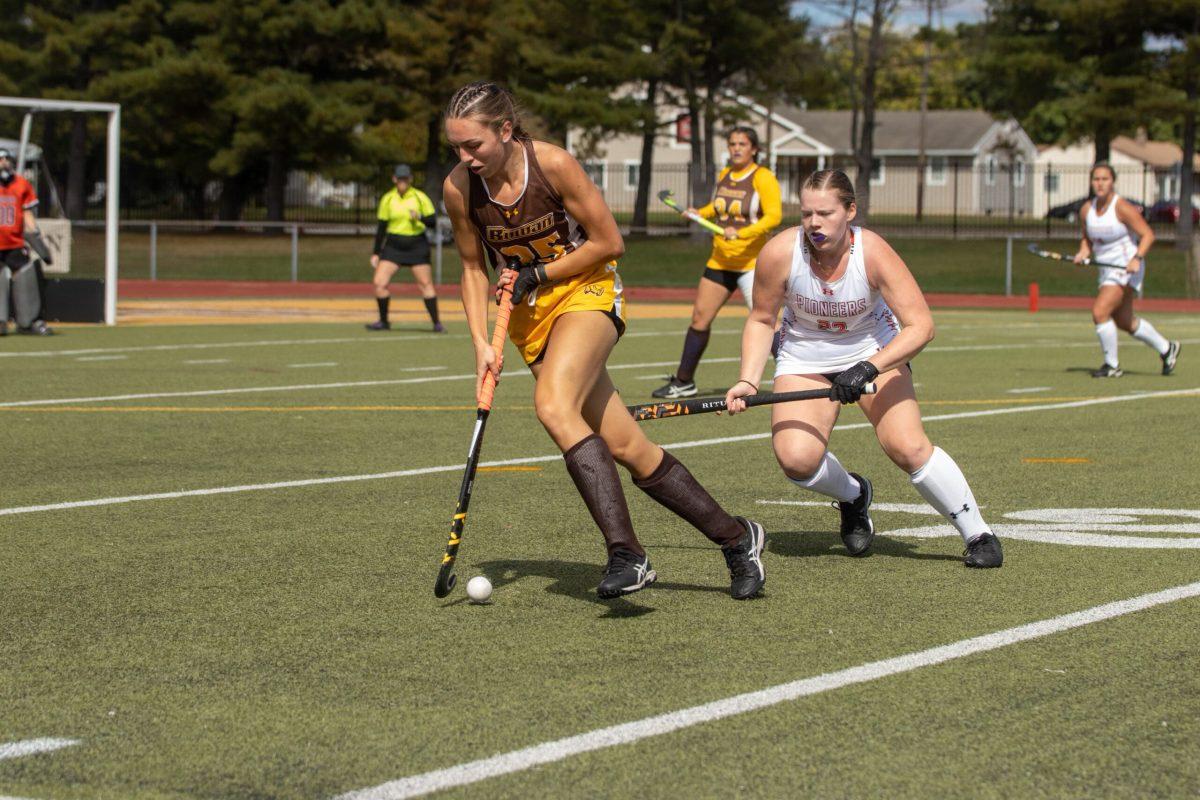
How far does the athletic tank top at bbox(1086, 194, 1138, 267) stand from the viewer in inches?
623

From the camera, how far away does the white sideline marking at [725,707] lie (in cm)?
410

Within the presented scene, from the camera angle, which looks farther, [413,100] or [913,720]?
[413,100]

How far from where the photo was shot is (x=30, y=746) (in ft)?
14.3

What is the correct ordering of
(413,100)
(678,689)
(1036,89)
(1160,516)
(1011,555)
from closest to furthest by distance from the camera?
(678,689), (1011,555), (1160,516), (1036,89), (413,100)

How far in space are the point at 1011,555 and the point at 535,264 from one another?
7.80ft

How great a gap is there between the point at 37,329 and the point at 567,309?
47.8ft

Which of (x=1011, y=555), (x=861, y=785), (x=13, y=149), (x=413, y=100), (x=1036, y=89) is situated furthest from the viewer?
(x=413, y=100)

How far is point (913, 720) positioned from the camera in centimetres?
461

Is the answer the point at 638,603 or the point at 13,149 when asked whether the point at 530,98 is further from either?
the point at 638,603

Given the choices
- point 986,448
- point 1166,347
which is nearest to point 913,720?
point 986,448

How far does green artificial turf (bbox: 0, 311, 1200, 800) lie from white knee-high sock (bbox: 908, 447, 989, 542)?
0.58 feet

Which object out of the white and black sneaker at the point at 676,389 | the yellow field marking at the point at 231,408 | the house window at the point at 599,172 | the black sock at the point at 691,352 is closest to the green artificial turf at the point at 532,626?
the yellow field marking at the point at 231,408

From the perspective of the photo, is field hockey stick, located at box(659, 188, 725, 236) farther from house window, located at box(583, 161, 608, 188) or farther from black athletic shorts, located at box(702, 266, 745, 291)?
house window, located at box(583, 161, 608, 188)

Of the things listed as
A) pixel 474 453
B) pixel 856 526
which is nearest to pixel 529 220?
pixel 474 453
